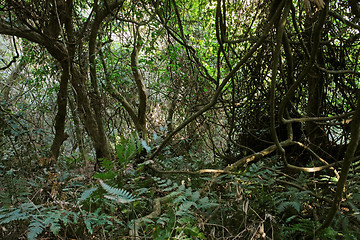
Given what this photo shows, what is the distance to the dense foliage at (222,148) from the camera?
124 cm

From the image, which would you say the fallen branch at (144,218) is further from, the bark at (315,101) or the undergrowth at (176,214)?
the bark at (315,101)

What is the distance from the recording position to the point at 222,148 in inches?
113

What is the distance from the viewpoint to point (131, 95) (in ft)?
14.8

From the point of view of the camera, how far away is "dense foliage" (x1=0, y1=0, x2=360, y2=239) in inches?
48.8

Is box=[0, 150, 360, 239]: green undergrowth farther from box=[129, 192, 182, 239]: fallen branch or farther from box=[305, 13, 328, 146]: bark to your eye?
box=[305, 13, 328, 146]: bark

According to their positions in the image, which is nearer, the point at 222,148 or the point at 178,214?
the point at 178,214

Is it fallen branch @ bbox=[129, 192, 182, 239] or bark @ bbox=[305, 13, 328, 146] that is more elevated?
bark @ bbox=[305, 13, 328, 146]

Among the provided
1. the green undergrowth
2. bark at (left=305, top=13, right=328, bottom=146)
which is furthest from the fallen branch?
bark at (left=305, top=13, right=328, bottom=146)

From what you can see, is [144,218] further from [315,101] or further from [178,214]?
[315,101]

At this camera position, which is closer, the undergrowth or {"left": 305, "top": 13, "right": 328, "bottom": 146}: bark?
the undergrowth

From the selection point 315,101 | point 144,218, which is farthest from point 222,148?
point 144,218

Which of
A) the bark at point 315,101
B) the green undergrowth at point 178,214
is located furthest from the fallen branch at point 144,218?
the bark at point 315,101

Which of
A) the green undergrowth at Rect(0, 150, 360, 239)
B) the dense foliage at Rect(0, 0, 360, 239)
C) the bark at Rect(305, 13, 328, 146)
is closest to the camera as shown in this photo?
the green undergrowth at Rect(0, 150, 360, 239)

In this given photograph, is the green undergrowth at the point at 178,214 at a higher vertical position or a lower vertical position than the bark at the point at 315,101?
lower
